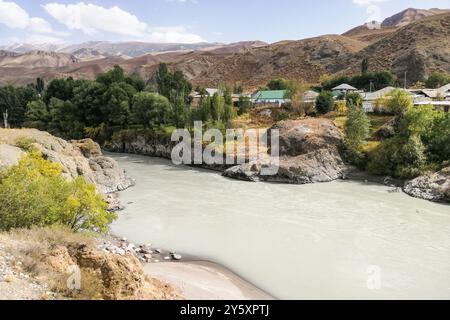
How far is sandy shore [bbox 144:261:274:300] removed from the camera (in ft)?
49.5

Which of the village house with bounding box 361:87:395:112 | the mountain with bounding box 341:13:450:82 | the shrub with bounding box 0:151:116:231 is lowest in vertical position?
the shrub with bounding box 0:151:116:231

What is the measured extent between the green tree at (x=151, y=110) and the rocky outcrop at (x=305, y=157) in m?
15.6

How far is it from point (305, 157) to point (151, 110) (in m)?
21.5

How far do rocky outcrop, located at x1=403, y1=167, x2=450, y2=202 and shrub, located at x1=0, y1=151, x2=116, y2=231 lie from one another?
845 inches

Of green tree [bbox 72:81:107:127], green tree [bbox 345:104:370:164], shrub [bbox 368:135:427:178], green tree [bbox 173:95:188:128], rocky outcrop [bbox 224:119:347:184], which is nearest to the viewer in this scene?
shrub [bbox 368:135:427:178]

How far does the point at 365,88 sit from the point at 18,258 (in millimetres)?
64630

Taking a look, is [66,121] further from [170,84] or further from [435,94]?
[435,94]

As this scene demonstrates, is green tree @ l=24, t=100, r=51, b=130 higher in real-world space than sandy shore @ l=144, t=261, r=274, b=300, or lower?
higher

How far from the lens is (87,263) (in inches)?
499

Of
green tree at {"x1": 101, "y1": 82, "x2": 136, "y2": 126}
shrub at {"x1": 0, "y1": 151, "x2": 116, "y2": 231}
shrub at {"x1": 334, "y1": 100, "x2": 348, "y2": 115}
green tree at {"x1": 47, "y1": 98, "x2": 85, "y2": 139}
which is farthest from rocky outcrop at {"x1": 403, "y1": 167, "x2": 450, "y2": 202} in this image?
green tree at {"x1": 47, "y1": 98, "x2": 85, "y2": 139}

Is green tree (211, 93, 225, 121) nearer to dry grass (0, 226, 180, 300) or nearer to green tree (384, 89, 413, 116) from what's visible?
green tree (384, 89, 413, 116)

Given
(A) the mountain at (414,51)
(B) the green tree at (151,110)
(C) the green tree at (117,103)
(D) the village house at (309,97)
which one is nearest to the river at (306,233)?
(B) the green tree at (151,110)

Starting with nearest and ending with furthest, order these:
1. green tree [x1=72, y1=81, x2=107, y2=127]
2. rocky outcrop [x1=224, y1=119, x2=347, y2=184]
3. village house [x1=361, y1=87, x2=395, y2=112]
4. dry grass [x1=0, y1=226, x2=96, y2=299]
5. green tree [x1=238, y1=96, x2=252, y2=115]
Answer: dry grass [x1=0, y1=226, x2=96, y2=299], rocky outcrop [x1=224, y1=119, x2=347, y2=184], village house [x1=361, y1=87, x2=395, y2=112], green tree [x1=238, y1=96, x2=252, y2=115], green tree [x1=72, y1=81, x2=107, y2=127]
